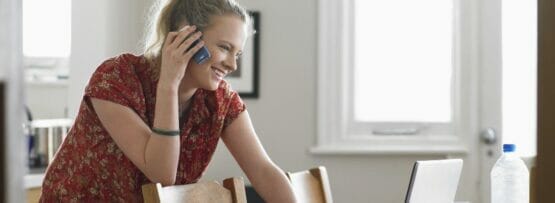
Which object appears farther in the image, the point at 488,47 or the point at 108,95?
the point at 488,47

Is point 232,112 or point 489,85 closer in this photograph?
point 232,112

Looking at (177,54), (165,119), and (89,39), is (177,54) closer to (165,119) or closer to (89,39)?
(165,119)

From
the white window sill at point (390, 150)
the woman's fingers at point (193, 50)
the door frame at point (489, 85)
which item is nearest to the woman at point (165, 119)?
the woman's fingers at point (193, 50)

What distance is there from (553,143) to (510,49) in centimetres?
390

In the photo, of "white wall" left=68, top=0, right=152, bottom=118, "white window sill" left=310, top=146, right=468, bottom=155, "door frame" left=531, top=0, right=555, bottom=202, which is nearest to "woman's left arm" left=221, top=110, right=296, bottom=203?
"door frame" left=531, top=0, right=555, bottom=202

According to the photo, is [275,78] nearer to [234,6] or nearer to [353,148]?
[353,148]

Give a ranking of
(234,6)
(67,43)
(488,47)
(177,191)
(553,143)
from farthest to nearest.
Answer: (67,43) < (488,47) < (234,6) < (177,191) < (553,143)

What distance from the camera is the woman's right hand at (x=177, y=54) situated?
5.70 ft

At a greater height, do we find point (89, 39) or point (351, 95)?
→ point (89, 39)

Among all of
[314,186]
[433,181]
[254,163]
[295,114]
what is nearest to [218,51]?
[254,163]

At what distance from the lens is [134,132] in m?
1.70

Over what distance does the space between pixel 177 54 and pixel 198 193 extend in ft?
0.90

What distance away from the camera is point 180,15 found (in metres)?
1.87

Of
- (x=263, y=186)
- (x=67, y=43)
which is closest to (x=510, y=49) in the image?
(x=67, y=43)
